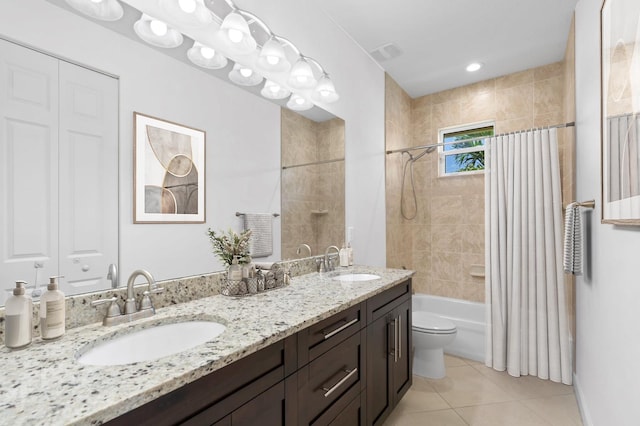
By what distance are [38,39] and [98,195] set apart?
0.50 metres

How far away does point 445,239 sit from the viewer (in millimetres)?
3445

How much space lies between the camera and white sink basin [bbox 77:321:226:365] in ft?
2.96

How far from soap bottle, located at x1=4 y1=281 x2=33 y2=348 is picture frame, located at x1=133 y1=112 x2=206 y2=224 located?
401mm

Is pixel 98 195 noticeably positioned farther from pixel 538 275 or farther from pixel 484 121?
pixel 484 121

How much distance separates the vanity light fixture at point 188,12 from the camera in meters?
1.32

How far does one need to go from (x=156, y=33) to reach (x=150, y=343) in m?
1.20

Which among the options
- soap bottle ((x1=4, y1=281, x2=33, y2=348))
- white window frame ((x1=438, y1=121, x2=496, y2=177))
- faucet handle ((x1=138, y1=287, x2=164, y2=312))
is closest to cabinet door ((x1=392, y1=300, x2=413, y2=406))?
faucet handle ((x1=138, y1=287, x2=164, y2=312))

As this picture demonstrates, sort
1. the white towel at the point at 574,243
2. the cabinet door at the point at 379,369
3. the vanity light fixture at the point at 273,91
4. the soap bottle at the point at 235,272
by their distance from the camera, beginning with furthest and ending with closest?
the vanity light fixture at the point at 273,91
the white towel at the point at 574,243
the cabinet door at the point at 379,369
the soap bottle at the point at 235,272

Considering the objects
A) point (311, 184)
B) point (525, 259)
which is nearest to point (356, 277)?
point (311, 184)

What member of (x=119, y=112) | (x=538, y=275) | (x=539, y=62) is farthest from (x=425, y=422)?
(x=539, y=62)

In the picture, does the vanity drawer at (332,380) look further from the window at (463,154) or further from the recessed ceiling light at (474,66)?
the recessed ceiling light at (474,66)

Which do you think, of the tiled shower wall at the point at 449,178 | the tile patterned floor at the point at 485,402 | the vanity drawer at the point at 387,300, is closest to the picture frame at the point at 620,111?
the vanity drawer at the point at 387,300

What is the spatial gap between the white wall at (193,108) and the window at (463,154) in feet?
5.11

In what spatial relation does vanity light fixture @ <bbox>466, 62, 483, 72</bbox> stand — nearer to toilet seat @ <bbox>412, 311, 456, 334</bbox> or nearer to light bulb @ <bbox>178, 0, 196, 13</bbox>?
toilet seat @ <bbox>412, 311, 456, 334</bbox>
